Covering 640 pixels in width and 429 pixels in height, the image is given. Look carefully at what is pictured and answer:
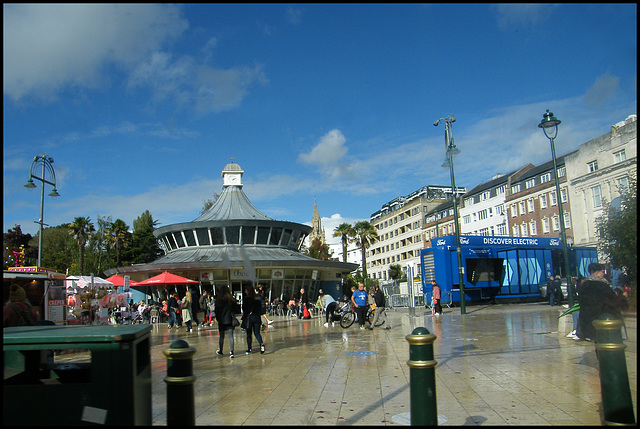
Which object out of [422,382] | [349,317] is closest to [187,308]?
[349,317]

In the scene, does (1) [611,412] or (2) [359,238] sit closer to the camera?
(1) [611,412]

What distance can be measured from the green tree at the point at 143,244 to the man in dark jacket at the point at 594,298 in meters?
68.1

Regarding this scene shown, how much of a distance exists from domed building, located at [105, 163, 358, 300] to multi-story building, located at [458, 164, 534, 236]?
85.2 ft

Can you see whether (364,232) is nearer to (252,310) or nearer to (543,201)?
(543,201)

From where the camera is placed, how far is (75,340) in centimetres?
358

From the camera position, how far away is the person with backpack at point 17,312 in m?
7.93

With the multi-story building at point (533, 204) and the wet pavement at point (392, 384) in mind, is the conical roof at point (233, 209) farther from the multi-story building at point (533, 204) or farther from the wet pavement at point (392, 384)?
the wet pavement at point (392, 384)

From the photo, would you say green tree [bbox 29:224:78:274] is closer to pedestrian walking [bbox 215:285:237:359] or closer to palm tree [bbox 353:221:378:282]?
palm tree [bbox 353:221:378:282]

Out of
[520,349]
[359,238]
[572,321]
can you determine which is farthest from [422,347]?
[359,238]

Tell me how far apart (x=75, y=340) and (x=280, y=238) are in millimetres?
41226

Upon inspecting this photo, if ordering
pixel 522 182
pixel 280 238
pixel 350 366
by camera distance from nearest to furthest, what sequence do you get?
1. pixel 350 366
2. pixel 280 238
3. pixel 522 182

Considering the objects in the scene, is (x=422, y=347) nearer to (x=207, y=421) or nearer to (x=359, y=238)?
(x=207, y=421)

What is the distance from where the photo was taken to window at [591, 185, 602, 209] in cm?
610

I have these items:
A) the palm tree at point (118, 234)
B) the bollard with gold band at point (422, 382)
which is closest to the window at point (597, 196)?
the bollard with gold band at point (422, 382)
